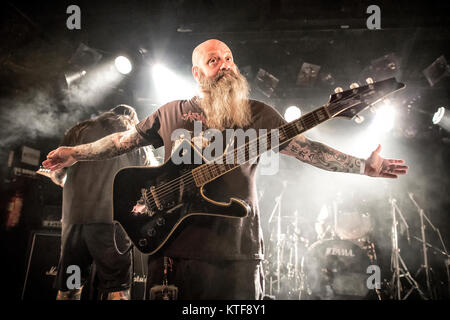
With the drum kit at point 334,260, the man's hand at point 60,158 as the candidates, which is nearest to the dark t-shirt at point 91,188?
the man's hand at point 60,158

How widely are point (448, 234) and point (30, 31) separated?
8.76 meters

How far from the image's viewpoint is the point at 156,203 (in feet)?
6.32

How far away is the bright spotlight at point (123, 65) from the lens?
441 centimetres

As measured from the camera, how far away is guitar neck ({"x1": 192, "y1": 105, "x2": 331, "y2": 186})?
1.91 meters

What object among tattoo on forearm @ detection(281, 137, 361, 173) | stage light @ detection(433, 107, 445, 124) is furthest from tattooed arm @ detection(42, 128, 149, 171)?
stage light @ detection(433, 107, 445, 124)

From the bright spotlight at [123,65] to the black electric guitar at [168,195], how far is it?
3.01 metres

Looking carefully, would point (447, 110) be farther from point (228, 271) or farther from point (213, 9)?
point (228, 271)

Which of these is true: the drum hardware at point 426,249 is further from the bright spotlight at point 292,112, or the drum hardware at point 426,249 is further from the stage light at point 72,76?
the stage light at point 72,76

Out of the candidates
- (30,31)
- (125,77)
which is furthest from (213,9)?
(30,31)

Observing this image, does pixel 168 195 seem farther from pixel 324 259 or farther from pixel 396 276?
pixel 396 276

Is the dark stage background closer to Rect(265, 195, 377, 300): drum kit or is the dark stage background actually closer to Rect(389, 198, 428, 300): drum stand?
Rect(265, 195, 377, 300): drum kit

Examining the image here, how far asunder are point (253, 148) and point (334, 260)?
14.0ft

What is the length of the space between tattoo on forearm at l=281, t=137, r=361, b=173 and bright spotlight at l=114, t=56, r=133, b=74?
11.0 feet

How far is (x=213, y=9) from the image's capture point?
4.21 metres
